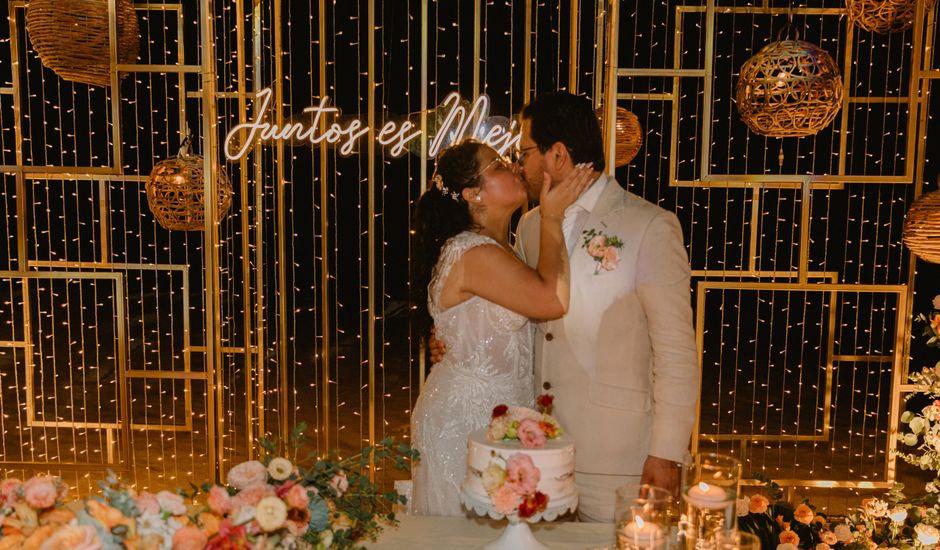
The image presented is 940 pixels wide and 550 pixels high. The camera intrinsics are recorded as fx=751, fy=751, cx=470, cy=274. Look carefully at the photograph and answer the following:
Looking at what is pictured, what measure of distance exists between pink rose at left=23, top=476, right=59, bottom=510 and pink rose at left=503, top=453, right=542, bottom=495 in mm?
781

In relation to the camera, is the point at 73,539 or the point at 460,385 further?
the point at 460,385

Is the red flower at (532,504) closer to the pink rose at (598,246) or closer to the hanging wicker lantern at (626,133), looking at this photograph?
the pink rose at (598,246)

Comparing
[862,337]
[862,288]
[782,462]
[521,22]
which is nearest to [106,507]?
[862,288]

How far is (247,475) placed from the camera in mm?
1357

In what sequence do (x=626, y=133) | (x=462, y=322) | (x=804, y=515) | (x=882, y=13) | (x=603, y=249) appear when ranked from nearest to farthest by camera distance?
(x=603, y=249)
(x=462, y=322)
(x=804, y=515)
(x=882, y=13)
(x=626, y=133)

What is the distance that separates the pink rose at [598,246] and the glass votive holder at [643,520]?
868mm

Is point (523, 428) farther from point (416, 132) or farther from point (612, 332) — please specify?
point (416, 132)

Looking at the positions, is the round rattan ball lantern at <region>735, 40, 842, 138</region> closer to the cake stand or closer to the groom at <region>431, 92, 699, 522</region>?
the groom at <region>431, 92, 699, 522</region>

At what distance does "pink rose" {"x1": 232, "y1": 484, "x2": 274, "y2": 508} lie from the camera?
1.25 m

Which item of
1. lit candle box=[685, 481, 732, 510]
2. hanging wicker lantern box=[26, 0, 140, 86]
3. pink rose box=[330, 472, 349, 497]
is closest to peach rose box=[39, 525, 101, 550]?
pink rose box=[330, 472, 349, 497]

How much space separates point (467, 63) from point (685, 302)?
296 inches

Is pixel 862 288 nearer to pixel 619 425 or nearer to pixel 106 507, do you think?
pixel 619 425

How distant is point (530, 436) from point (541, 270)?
29.7 inches

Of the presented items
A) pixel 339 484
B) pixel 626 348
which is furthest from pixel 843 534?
pixel 339 484
